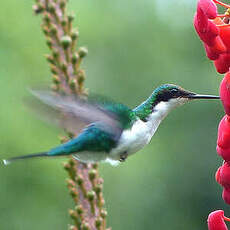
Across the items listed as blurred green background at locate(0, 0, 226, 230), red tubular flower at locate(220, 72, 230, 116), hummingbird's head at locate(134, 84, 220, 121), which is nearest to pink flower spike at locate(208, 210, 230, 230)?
red tubular flower at locate(220, 72, 230, 116)

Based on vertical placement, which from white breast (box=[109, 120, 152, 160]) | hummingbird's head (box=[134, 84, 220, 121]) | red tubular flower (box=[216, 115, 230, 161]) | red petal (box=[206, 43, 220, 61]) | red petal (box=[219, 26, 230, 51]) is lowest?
red tubular flower (box=[216, 115, 230, 161])

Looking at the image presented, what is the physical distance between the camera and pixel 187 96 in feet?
9.29

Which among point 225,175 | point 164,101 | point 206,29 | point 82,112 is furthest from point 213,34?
point 82,112

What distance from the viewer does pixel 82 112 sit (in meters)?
2.79

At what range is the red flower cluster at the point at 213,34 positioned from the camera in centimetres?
225

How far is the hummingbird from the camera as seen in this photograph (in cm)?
277

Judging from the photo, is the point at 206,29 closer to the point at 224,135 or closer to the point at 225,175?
the point at 224,135

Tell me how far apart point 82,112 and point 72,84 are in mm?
166

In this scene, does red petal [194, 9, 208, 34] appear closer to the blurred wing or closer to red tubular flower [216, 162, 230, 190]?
red tubular flower [216, 162, 230, 190]

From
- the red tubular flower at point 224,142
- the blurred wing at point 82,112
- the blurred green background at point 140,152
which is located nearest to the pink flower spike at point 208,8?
the red tubular flower at point 224,142

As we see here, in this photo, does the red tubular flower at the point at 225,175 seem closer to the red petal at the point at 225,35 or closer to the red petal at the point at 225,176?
the red petal at the point at 225,176

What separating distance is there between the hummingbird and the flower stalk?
6 centimetres

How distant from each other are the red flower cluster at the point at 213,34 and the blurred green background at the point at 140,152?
13.9ft

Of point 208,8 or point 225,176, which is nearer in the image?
point 208,8
